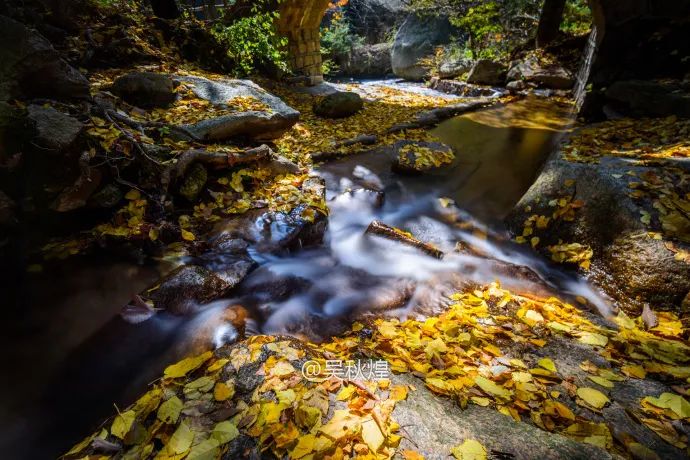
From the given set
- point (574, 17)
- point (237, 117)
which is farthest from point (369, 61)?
point (237, 117)

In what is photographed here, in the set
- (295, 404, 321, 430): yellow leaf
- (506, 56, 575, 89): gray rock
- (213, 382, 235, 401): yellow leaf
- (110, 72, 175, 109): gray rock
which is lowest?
(213, 382, 235, 401): yellow leaf

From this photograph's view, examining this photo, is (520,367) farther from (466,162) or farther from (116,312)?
(466,162)

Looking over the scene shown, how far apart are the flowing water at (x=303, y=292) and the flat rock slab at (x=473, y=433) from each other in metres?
1.36

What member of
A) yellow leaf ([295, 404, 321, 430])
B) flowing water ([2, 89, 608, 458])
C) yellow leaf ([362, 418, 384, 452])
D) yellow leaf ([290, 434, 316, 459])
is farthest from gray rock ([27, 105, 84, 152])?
yellow leaf ([362, 418, 384, 452])

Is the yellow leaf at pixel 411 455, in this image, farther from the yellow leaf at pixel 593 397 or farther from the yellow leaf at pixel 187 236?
the yellow leaf at pixel 187 236

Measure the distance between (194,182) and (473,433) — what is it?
432 cm

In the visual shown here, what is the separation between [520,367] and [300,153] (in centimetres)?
565

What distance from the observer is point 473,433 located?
1.62 m

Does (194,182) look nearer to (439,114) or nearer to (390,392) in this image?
(390,392)

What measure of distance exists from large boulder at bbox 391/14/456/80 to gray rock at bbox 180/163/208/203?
734 inches

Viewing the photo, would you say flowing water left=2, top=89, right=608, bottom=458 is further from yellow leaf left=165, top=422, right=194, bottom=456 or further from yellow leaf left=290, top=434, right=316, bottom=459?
yellow leaf left=290, top=434, right=316, bottom=459

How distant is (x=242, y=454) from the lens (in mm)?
1543

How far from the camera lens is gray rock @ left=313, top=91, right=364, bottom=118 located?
885 cm

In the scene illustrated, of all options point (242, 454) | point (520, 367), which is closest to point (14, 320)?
point (242, 454)
